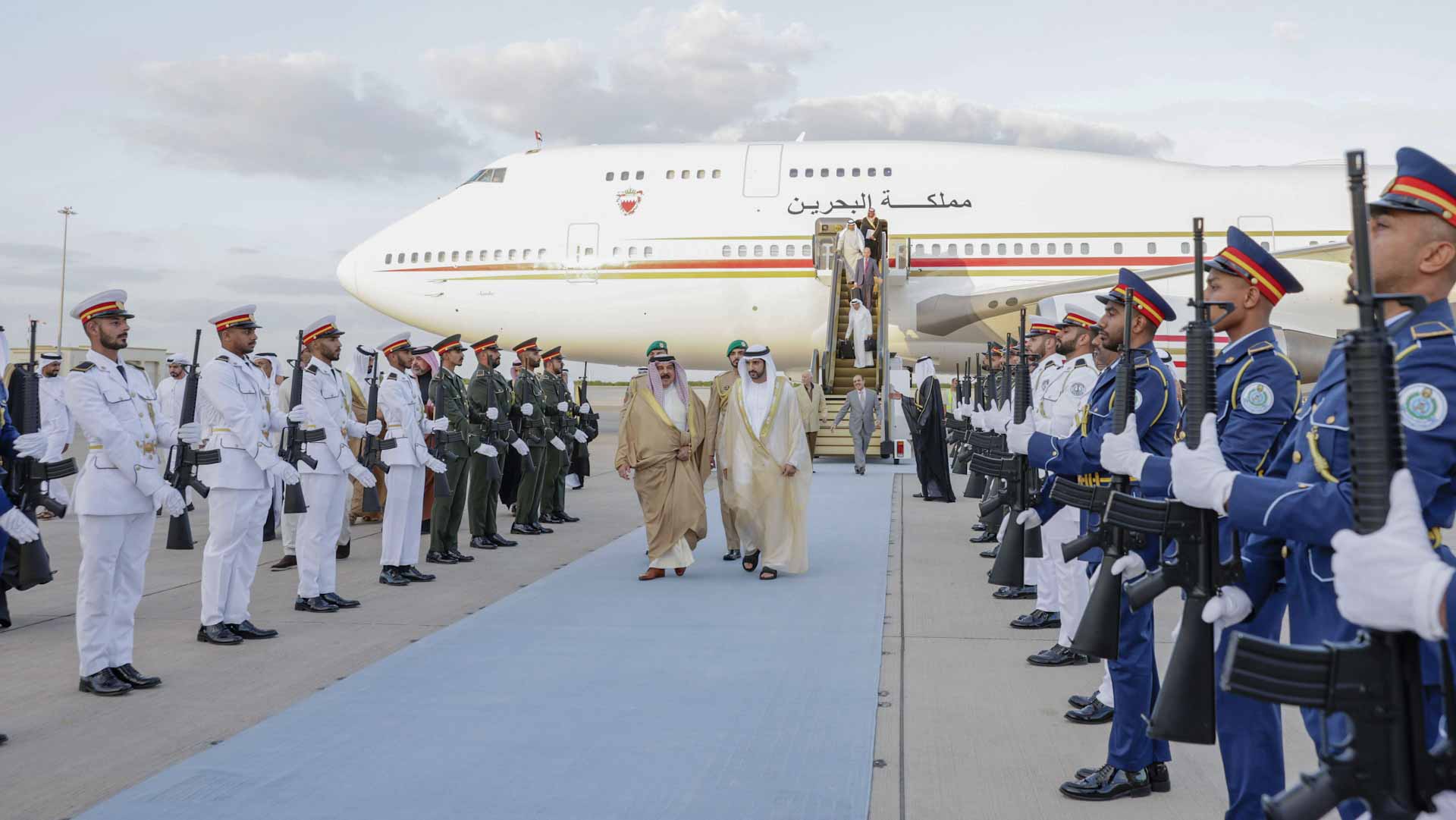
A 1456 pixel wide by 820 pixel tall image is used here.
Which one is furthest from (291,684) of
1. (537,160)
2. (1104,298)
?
(537,160)

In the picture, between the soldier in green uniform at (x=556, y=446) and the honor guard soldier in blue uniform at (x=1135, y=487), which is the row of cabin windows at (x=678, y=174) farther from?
the honor guard soldier in blue uniform at (x=1135, y=487)

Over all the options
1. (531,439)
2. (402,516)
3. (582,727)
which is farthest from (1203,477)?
(531,439)

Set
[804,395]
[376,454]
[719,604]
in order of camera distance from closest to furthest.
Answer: [719,604], [376,454], [804,395]

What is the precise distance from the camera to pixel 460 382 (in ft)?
27.3

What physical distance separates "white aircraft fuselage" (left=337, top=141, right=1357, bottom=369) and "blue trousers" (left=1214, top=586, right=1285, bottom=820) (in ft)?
46.7

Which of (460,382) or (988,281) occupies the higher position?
(988,281)

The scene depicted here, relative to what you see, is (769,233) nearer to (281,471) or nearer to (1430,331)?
(281,471)

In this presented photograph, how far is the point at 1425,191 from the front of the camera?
6.35 feet

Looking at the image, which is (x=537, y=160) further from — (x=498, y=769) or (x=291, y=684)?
(x=498, y=769)

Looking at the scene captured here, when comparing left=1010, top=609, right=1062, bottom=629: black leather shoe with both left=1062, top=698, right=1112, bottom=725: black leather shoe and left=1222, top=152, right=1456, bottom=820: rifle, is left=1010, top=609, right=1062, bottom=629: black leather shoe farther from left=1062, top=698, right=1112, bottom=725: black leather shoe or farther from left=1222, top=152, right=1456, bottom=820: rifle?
left=1222, top=152, right=1456, bottom=820: rifle

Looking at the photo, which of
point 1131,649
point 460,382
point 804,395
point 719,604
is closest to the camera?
point 1131,649

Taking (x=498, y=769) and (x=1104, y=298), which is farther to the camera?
(x=1104, y=298)

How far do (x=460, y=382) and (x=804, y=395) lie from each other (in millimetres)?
8089

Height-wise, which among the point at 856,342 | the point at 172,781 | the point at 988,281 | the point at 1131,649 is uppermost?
the point at 988,281
